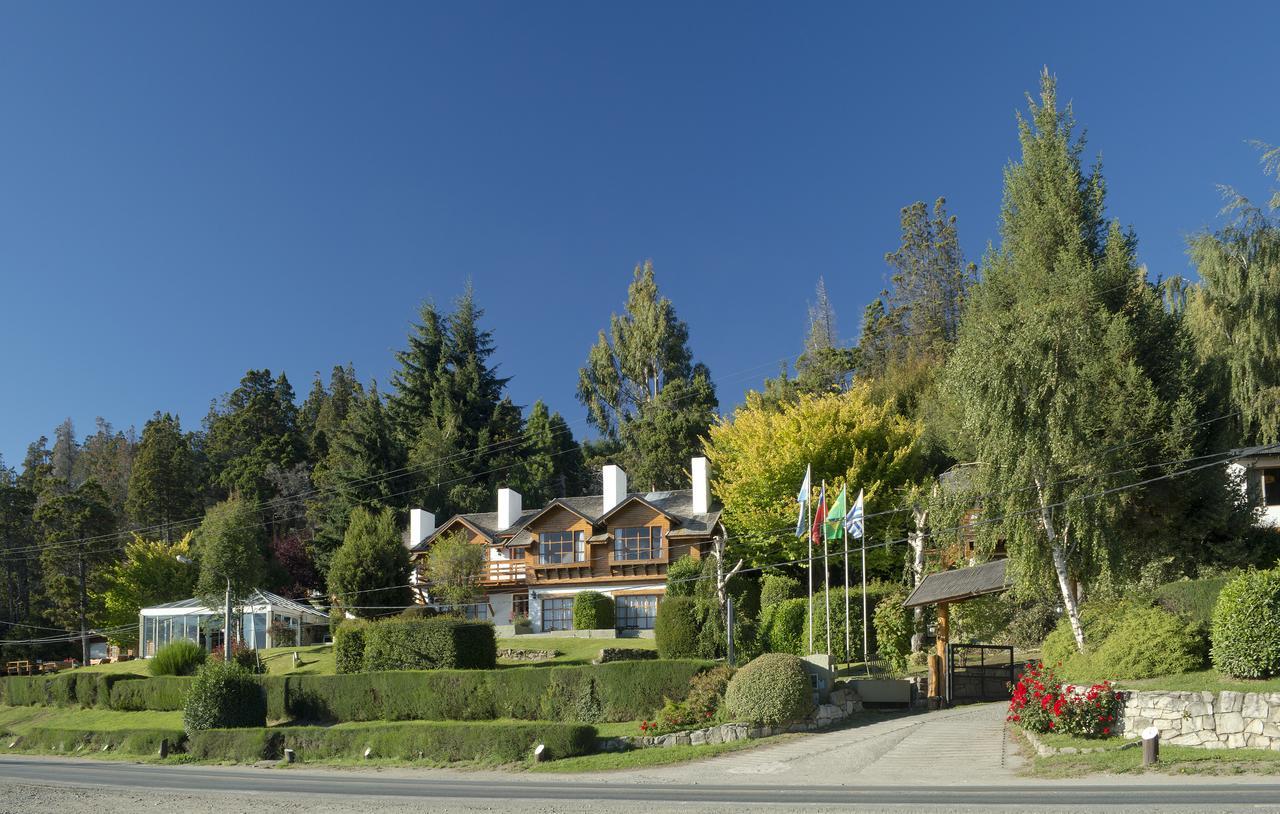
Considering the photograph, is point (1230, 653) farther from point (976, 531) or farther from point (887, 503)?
point (887, 503)

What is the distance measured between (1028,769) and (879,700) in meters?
11.4

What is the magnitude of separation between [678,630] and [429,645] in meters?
9.28

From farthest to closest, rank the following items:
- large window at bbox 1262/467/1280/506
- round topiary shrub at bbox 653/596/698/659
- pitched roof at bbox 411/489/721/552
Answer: pitched roof at bbox 411/489/721/552, large window at bbox 1262/467/1280/506, round topiary shrub at bbox 653/596/698/659

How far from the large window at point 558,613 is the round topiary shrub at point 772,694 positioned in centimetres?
2766

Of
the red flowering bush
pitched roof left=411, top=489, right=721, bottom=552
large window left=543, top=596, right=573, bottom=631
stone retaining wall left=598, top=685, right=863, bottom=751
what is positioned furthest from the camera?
large window left=543, top=596, right=573, bottom=631

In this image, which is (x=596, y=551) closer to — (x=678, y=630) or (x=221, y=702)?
(x=678, y=630)

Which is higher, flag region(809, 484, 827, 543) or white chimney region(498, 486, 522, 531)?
white chimney region(498, 486, 522, 531)

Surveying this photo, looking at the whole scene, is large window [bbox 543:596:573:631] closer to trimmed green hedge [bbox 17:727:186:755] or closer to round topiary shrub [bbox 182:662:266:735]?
round topiary shrub [bbox 182:662:266:735]

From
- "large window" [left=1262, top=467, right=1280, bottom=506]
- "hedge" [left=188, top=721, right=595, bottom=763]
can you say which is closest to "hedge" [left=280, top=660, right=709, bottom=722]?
"hedge" [left=188, top=721, right=595, bottom=763]

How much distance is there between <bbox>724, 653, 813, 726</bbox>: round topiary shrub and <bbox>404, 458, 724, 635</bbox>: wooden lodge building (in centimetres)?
2389

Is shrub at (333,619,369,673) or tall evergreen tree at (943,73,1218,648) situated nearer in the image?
tall evergreen tree at (943,73,1218,648)

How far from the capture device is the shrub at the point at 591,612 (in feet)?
173

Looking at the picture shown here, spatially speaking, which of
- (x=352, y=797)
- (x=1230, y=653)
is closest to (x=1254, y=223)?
(x=1230, y=653)

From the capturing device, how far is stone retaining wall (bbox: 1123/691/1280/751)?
61.9 feet
